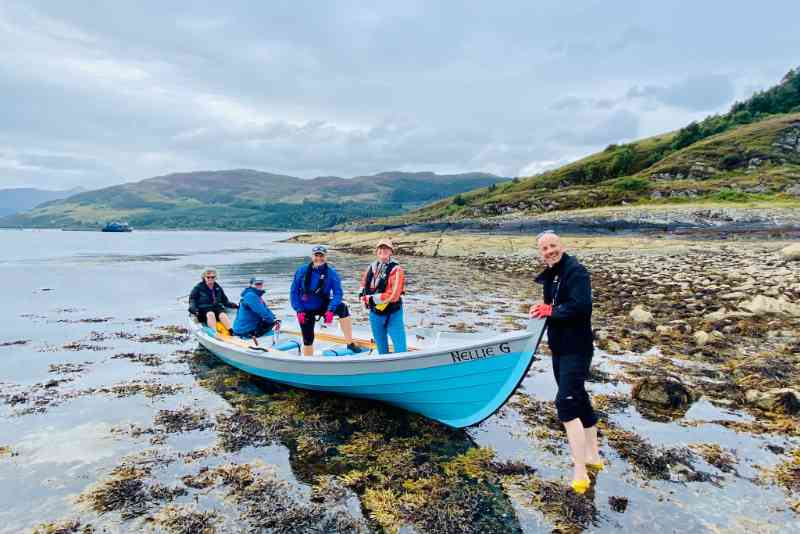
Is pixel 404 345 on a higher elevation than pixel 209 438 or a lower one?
higher

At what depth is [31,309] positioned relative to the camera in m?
22.2

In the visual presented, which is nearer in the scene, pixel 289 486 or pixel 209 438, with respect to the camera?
pixel 289 486

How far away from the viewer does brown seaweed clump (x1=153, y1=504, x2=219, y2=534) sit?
562 centimetres

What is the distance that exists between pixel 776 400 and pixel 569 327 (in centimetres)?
581

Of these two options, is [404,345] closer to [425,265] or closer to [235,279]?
[235,279]

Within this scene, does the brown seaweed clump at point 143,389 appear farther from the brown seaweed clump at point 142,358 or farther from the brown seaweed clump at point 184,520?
the brown seaweed clump at point 184,520

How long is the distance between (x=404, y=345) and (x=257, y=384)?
175 inches

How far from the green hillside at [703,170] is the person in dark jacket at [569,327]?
54.4m

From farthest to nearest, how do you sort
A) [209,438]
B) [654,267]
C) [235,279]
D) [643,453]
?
[235,279]
[654,267]
[209,438]
[643,453]

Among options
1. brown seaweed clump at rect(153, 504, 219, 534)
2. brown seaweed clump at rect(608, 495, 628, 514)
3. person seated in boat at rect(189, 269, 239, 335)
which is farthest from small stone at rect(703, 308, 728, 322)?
person seated in boat at rect(189, 269, 239, 335)

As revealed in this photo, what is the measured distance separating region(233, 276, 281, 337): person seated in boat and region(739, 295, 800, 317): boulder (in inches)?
575

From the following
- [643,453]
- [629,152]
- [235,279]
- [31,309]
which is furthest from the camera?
[629,152]

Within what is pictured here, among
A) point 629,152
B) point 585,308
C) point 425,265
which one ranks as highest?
point 629,152

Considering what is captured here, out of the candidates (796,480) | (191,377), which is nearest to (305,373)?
(191,377)
